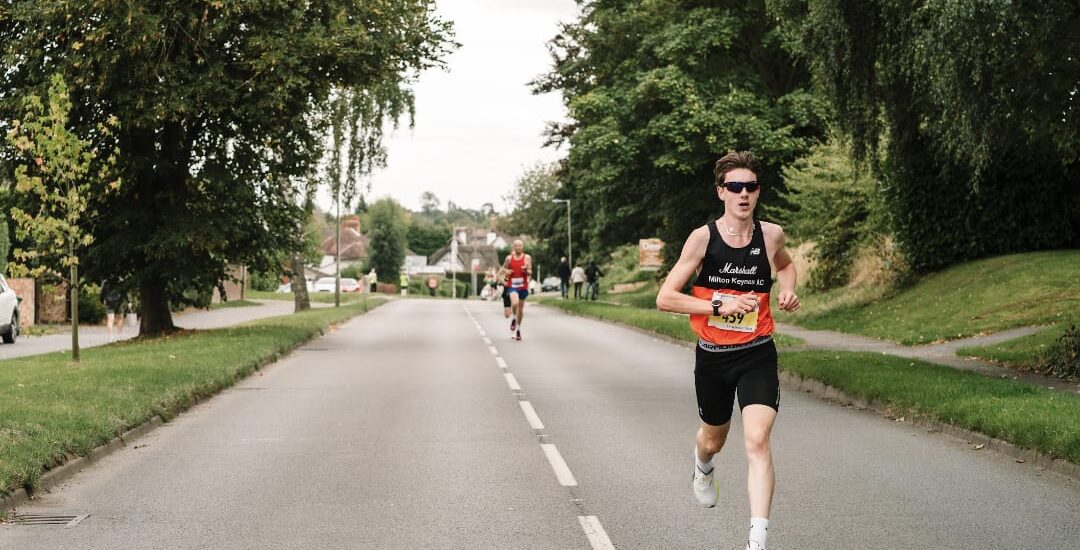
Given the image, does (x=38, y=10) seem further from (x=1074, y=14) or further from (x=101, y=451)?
(x=1074, y=14)

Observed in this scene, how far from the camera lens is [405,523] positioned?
685 centimetres

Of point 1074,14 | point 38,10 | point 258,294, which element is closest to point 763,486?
point 1074,14

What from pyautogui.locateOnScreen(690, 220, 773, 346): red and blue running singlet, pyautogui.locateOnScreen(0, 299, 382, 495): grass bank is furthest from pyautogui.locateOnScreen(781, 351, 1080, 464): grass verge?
pyautogui.locateOnScreen(0, 299, 382, 495): grass bank

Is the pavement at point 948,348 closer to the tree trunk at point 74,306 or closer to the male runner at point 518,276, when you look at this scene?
the male runner at point 518,276

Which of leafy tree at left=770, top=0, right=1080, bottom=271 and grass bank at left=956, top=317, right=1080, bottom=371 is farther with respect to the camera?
grass bank at left=956, top=317, right=1080, bottom=371

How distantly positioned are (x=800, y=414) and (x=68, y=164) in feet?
30.5

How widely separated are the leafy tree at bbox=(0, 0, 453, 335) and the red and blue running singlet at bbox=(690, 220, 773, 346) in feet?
48.9

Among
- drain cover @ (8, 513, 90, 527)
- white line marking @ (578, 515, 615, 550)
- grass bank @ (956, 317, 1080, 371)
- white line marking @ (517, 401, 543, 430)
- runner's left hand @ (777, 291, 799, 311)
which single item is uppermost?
runner's left hand @ (777, 291, 799, 311)

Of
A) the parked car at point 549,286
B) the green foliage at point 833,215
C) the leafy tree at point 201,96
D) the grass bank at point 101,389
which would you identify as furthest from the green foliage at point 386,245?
the grass bank at point 101,389

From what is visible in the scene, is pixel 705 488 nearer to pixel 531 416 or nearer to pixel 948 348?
pixel 531 416

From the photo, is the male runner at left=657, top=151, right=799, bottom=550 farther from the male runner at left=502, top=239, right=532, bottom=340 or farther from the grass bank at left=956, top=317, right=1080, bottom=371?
the male runner at left=502, top=239, right=532, bottom=340

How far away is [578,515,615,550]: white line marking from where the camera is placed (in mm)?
6223

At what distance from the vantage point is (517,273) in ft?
79.1

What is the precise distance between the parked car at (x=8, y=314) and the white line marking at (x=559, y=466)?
19.5 meters
